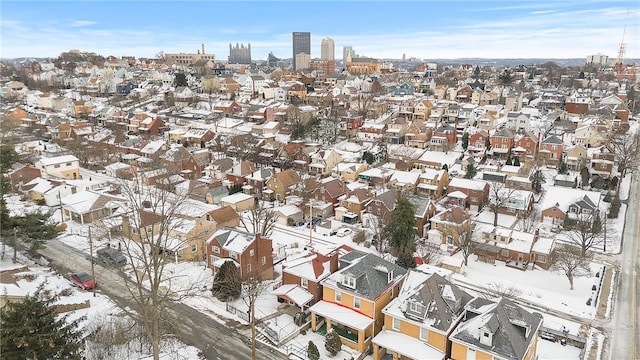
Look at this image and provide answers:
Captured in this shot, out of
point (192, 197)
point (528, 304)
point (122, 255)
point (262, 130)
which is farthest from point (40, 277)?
point (262, 130)

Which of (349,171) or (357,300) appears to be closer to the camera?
(357,300)

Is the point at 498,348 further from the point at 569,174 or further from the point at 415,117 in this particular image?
the point at 415,117

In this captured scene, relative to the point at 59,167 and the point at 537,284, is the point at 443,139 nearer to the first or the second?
the point at 537,284

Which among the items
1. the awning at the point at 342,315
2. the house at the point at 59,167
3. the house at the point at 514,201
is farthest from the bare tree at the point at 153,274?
the house at the point at 514,201

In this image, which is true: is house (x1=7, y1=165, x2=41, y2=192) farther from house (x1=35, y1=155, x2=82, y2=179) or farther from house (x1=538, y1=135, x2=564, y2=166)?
house (x1=538, y1=135, x2=564, y2=166)

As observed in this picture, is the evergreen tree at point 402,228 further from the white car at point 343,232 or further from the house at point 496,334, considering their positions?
the house at point 496,334

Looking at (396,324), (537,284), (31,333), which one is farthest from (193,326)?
(537,284)

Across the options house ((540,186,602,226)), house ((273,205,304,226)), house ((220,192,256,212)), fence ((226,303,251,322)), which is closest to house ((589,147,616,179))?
house ((540,186,602,226))
